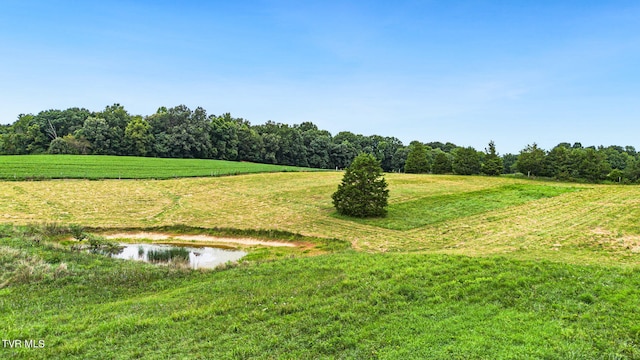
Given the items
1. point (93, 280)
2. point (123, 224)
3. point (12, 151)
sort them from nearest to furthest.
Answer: point (93, 280)
point (123, 224)
point (12, 151)

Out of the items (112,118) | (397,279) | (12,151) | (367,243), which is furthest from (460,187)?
(12,151)

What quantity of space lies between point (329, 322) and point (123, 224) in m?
21.6

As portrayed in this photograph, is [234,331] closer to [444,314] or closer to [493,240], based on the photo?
[444,314]

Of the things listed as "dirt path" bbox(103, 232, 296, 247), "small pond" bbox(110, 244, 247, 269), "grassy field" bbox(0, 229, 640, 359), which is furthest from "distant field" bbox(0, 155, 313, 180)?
"grassy field" bbox(0, 229, 640, 359)

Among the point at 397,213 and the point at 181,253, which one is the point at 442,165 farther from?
the point at 181,253

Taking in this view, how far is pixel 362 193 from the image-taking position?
26.5 metres

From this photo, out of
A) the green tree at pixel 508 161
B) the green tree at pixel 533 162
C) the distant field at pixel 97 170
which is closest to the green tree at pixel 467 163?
the green tree at pixel 533 162

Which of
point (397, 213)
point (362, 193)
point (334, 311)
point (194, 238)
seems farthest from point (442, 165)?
point (334, 311)

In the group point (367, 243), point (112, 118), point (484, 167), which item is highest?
point (112, 118)

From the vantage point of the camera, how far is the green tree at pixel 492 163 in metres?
59.7

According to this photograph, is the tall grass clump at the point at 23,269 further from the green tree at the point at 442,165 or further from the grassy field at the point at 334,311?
the green tree at the point at 442,165

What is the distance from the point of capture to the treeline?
5909 centimetres

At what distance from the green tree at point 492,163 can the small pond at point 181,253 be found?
54.0 metres

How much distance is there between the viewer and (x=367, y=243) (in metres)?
19.7
